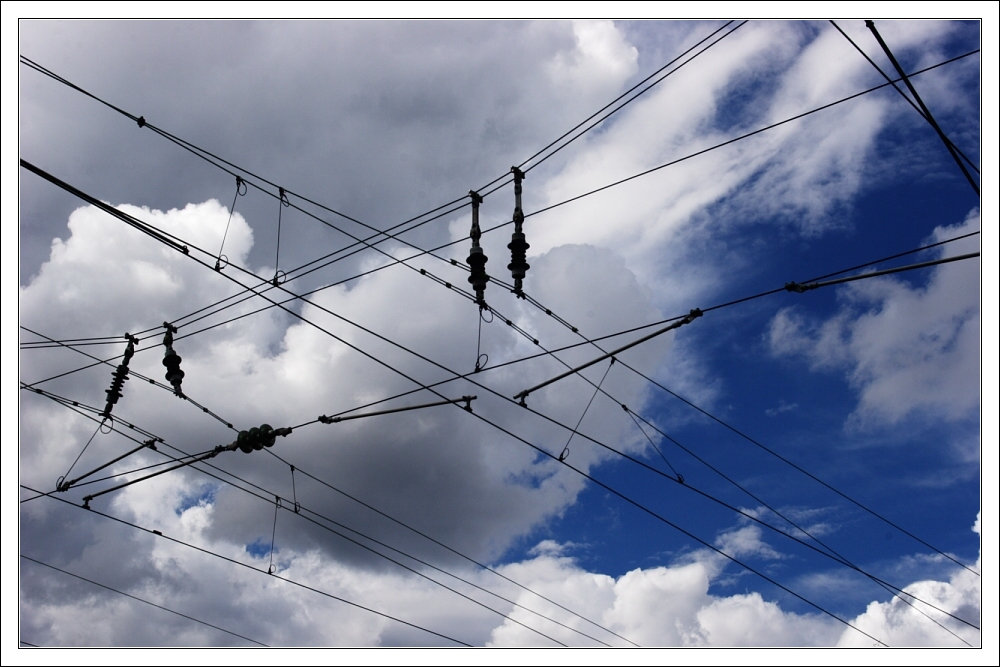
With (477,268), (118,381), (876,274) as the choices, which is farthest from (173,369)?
(876,274)

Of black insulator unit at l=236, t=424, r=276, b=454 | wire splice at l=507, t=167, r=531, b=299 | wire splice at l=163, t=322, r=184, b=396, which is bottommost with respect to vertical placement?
black insulator unit at l=236, t=424, r=276, b=454

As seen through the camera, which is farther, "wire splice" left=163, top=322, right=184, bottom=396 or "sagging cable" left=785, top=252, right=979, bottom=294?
"wire splice" left=163, top=322, right=184, bottom=396

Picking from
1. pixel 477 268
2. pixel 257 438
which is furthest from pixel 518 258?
pixel 257 438

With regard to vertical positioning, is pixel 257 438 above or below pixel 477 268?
below

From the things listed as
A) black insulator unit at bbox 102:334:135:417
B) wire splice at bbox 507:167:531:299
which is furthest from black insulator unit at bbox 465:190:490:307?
black insulator unit at bbox 102:334:135:417

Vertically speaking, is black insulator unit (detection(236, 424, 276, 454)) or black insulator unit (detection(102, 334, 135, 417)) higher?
black insulator unit (detection(102, 334, 135, 417))

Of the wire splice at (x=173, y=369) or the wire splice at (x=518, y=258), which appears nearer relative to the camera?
the wire splice at (x=518, y=258)

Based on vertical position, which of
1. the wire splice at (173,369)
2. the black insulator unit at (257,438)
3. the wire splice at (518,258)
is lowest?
the black insulator unit at (257,438)

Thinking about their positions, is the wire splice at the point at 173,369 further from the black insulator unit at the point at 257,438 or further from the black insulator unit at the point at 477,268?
the black insulator unit at the point at 477,268

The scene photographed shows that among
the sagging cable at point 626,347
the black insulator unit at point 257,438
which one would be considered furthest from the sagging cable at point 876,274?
the black insulator unit at point 257,438

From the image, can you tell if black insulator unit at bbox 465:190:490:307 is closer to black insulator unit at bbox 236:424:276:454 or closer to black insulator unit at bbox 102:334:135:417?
black insulator unit at bbox 236:424:276:454

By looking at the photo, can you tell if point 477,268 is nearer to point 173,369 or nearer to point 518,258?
point 518,258

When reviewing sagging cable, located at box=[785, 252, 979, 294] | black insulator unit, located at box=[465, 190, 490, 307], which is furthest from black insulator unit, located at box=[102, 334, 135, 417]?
sagging cable, located at box=[785, 252, 979, 294]

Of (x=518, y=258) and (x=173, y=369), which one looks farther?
(x=173, y=369)
